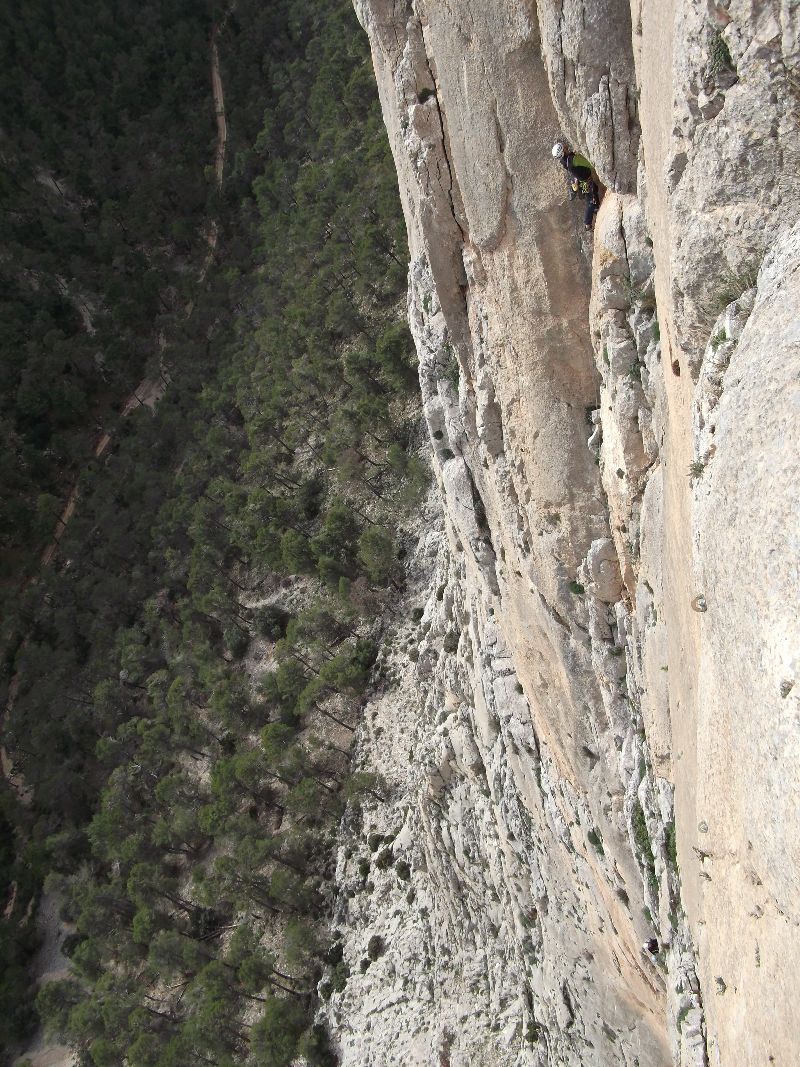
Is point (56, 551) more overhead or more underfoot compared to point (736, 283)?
more overhead

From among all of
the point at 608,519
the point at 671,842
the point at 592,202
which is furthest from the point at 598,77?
the point at 671,842

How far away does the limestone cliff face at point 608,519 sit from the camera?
7.88 metres

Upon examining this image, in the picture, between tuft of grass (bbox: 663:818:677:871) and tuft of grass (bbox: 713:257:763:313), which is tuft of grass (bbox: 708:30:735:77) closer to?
tuft of grass (bbox: 713:257:763:313)

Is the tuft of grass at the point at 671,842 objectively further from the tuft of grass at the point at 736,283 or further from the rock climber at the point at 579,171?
the rock climber at the point at 579,171

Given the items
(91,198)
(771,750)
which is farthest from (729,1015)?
(91,198)

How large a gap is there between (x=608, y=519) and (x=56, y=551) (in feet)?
174

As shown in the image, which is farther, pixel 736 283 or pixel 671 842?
pixel 671 842

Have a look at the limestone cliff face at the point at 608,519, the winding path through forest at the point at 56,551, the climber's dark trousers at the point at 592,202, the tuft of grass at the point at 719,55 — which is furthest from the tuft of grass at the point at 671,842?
the winding path through forest at the point at 56,551

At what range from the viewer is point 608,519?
14.7 metres

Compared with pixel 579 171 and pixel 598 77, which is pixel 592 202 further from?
pixel 598 77

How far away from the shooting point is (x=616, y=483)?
13.2 m

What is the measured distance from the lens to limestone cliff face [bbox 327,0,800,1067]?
788cm

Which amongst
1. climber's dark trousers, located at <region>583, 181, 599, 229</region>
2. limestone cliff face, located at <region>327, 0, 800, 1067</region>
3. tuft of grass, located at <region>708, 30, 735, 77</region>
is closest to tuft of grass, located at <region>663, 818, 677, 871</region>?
limestone cliff face, located at <region>327, 0, 800, 1067</region>

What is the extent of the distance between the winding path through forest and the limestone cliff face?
77.1 ft
